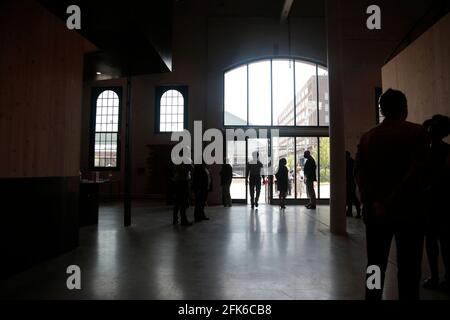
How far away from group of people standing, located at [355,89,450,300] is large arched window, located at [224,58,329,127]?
27.4 feet

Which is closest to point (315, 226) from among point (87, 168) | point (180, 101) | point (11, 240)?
point (11, 240)

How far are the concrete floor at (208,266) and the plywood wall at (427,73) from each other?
212 cm

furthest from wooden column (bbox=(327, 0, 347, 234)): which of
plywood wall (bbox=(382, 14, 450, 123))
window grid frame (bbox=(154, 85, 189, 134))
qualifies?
window grid frame (bbox=(154, 85, 189, 134))

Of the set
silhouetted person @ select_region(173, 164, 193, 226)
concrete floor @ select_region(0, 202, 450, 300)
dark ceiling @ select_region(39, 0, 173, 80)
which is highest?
dark ceiling @ select_region(39, 0, 173, 80)

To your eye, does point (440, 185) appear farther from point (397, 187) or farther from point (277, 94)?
point (277, 94)

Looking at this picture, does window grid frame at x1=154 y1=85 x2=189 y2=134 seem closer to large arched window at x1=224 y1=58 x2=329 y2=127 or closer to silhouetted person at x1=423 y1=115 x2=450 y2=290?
large arched window at x1=224 y1=58 x2=329 y2=127

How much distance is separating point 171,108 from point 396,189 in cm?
952

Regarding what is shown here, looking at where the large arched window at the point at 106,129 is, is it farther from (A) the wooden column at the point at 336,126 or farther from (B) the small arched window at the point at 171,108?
(A) the wooden column at the point at 336,126

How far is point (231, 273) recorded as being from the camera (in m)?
2.78

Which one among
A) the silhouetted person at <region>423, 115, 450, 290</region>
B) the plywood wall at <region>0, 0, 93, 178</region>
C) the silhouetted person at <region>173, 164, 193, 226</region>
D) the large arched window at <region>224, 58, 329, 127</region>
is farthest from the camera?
the large arched window at <region>224, 58, 329, 127</region>

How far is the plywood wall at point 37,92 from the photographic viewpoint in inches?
107

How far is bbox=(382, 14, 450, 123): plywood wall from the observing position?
348 centimetres
